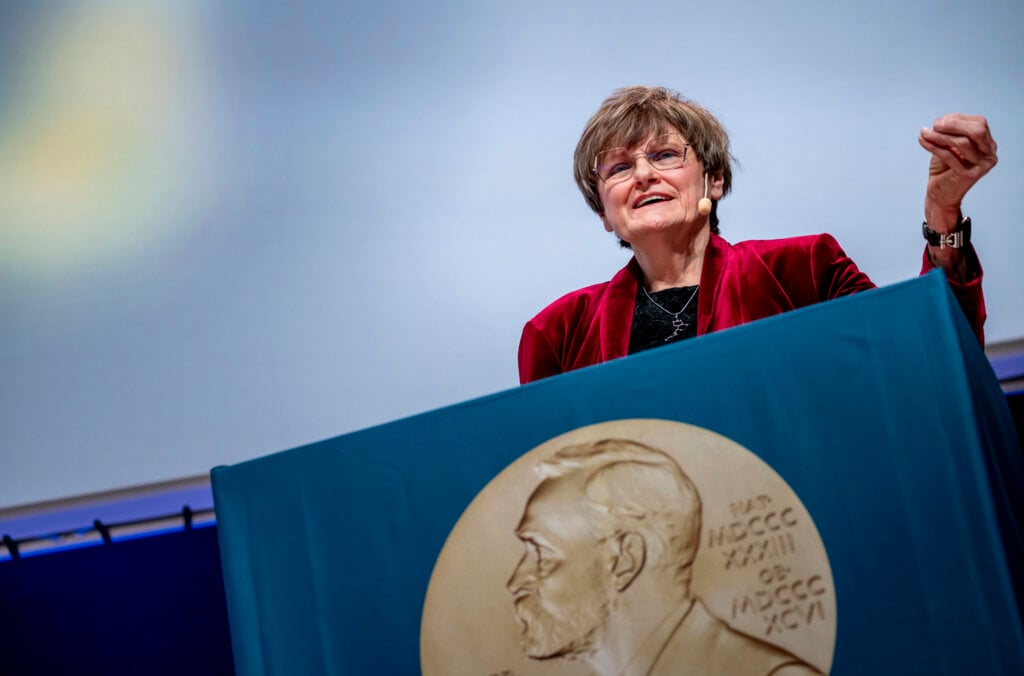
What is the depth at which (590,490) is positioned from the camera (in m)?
1.21

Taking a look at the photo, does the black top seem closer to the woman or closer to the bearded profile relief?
the woman

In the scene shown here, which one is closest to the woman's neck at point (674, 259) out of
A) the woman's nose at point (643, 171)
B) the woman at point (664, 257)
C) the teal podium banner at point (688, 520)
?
the woman at point (664, 257)

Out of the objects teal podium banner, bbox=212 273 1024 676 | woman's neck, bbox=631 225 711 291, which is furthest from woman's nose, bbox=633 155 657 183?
teal podium banner, bbox=212 273 1024 676

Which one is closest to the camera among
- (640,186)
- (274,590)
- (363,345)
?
(274,590)

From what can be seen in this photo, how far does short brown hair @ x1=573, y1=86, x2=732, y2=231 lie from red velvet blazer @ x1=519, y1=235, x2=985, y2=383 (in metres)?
0.16

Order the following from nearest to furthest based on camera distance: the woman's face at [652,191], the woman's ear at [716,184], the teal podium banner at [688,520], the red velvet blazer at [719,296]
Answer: the teal podium banner at [688,520]
the red velvet blazer at [719,296]
the woman's face at [652,191]
the woman's ear at [716,184]

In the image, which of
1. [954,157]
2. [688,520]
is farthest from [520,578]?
[954,157]

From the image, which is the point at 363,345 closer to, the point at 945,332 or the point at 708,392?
the point at 708,392

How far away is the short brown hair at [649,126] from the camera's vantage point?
6.18ft

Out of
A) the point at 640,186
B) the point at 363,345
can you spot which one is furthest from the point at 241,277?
the point at 640,186

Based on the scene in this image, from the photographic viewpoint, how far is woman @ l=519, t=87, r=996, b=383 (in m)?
1.68

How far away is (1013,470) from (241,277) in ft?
5.43

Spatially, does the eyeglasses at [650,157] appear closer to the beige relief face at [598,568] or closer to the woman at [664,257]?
the woman at [664,257]

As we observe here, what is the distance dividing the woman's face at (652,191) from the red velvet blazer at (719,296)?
67 mm
